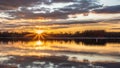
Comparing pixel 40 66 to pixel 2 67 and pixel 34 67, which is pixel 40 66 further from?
pixel 2 67

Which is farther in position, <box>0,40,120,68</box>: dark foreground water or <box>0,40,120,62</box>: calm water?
<box>0,40,120,62</box>: calm water

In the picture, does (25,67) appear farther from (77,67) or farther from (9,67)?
(77,67)

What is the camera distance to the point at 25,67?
22047 mm

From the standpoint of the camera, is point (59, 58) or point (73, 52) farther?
point (73, 52)

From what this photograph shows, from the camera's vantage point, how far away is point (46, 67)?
21828mm

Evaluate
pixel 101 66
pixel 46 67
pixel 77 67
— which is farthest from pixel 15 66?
pixel 101 66

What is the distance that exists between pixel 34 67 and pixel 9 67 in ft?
5.15

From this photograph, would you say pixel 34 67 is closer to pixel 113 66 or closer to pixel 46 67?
pixel 46 67

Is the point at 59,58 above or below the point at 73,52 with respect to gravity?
above

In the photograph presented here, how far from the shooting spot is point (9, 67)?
2173cm

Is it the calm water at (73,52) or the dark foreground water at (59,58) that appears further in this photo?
the calm water at (73,52)

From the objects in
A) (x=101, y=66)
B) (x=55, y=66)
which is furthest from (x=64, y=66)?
(x=101, y=66)

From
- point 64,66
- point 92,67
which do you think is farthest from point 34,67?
point 92,67

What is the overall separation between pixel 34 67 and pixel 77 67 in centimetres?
273
